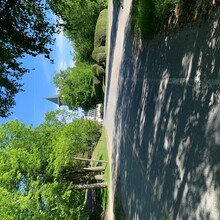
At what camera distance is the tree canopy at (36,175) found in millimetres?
16078

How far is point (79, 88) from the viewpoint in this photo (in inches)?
1468

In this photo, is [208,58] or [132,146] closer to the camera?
[208,58]

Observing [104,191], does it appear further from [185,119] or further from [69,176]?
[185,119]

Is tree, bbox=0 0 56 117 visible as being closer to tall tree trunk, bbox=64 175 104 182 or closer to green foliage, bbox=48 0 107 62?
tall tree trunk, bbox=64 175 104 182

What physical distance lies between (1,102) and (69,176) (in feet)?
32.7

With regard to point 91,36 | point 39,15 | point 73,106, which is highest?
point 91,36

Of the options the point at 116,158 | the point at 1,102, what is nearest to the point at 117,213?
the point at 116,158

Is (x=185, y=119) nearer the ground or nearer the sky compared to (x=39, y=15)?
nearer the ground

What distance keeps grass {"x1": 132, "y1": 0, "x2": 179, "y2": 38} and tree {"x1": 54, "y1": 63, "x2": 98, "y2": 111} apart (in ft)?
78.2

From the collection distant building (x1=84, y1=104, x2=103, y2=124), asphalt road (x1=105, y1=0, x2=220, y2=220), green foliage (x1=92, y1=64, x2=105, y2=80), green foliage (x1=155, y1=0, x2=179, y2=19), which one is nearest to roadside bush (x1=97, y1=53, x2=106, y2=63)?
green foliage (x1=92, y1=64, x2=105, y2=80)

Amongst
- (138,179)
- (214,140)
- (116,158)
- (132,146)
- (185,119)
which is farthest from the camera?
(116,158)

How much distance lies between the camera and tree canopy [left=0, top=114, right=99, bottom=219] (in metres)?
16.1

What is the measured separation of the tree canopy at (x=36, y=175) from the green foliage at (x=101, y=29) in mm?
11430

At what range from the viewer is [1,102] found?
520 inches
